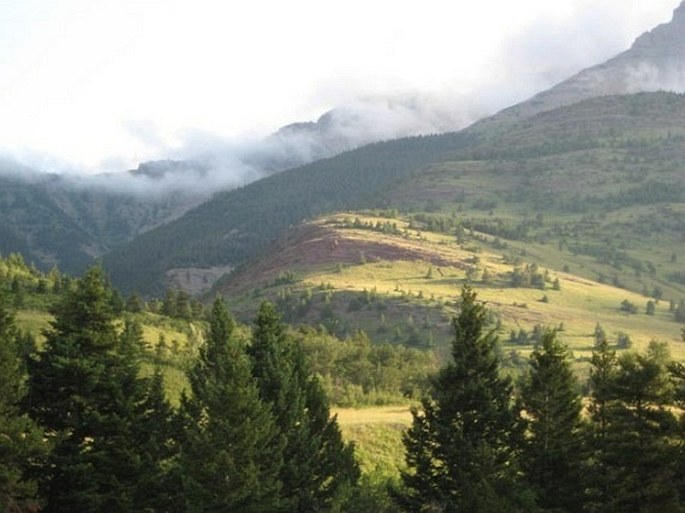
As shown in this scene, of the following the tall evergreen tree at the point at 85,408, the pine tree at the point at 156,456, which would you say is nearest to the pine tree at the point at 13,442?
→ the tall evergreen tree at the point at 85,408

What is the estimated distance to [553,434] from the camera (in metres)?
37.6

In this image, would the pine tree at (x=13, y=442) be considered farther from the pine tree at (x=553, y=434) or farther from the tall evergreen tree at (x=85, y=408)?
the pine tree at (x=553, y=434)

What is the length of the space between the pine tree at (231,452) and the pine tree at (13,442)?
6647 mm

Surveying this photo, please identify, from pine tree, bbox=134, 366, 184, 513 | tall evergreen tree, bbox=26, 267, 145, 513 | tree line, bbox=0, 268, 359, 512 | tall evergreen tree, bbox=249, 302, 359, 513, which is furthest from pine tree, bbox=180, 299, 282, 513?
tall evergreen tree, bbox=26, 267, 145, 513

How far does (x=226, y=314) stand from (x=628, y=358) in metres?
21.9

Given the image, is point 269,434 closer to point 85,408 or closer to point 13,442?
point 85,408

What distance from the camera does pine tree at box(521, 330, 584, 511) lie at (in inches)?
1459

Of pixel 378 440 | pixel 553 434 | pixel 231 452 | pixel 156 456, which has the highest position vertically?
pixel 553 434

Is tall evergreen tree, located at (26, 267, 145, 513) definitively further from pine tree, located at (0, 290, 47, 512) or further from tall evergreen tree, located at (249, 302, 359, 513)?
tall evergreen tree, located at (249, 302, 359, 513)

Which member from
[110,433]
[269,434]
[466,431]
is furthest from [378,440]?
[110,433]

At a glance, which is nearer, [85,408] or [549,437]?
[85,408]

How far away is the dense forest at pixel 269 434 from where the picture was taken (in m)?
33.7

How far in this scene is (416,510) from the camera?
41.2 metres

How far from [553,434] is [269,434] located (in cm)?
1460
